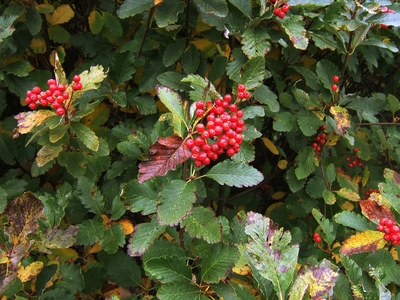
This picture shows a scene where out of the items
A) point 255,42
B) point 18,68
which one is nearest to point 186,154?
point 255,42

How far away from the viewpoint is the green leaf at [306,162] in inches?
66.5

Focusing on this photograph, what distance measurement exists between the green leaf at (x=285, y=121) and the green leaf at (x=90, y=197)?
2.33ft

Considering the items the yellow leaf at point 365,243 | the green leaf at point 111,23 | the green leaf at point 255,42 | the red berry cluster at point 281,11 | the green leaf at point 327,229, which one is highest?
the red berry cluster at point 281,11

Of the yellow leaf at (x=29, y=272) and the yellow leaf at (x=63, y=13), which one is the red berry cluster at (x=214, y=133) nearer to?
the yellow leaf at (x=29, y=272)

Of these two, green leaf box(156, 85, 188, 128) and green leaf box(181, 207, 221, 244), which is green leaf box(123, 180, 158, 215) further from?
green leaf box(156, 85, 188, 128)

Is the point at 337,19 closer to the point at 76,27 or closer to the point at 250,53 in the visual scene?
the point at 250,53

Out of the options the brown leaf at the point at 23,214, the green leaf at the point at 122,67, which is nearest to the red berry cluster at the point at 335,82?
the green leaf at the point at 122,67

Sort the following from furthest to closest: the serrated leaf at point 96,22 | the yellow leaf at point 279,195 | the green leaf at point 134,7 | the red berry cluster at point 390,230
→ the yellow leaf at point 279,195 < the serrated leaf at point 96,22 < the green leaf at point 134,7 < the red berry cluster at point 390,230

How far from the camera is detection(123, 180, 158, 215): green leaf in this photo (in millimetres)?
1074

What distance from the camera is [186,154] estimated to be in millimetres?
920

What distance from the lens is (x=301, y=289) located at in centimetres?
83

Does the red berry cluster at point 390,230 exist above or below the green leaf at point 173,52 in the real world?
below

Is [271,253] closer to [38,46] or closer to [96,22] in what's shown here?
[96,22]

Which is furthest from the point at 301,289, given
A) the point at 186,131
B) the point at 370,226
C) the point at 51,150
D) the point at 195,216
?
the point at 51,150
